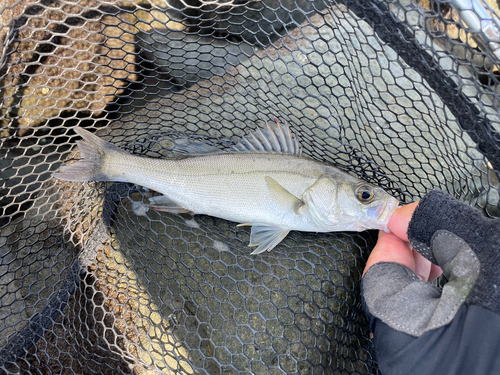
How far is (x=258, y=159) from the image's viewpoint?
266 centimetres

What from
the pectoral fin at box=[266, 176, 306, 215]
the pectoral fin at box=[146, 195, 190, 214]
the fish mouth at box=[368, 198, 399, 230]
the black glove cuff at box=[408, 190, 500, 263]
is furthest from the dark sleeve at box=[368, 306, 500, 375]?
the pectoral fin at box=[146, 195, 190, 214]

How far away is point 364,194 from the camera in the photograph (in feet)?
7.97

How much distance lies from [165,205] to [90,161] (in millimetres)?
660

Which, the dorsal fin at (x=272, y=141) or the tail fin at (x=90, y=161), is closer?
the tail fin at (x=90, y=161)

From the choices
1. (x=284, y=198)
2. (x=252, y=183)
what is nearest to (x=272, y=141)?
(x=252, y=183)

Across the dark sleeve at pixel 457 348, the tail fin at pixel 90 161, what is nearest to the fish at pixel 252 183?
the tail fin at pixel 90 161

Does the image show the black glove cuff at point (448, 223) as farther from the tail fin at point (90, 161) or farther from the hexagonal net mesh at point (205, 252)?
the tail fin at point (90, 161)

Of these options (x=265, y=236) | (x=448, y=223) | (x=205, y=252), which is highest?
(x=448, y=223)

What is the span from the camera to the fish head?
7.78ft

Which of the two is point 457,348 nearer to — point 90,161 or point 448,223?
point 448,223

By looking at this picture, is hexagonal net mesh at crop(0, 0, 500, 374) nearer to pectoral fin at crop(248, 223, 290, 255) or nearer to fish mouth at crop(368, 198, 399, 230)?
pectoral fin at crop(248, 223, 290, 255)

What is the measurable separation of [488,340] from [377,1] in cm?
199

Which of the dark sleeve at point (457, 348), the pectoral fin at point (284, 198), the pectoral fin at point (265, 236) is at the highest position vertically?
the dark sleeve at point (457, 348)

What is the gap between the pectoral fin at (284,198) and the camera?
8.22ft
